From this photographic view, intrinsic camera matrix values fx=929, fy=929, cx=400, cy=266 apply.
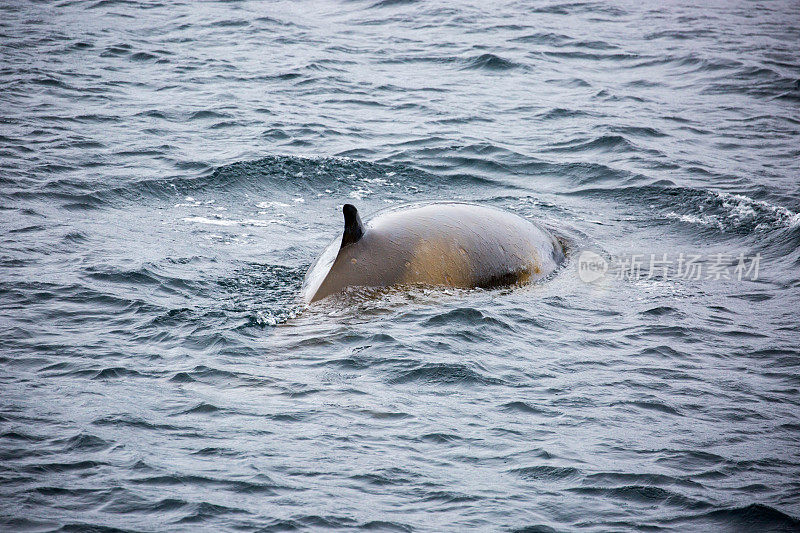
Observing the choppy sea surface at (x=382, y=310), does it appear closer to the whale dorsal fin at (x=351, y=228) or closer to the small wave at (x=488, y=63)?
the small wave at (x=488, y=63)

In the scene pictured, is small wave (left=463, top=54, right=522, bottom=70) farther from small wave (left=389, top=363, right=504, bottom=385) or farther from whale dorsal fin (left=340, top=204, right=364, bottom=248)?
small wave (left=389, top=363, right=504, bottom=385)

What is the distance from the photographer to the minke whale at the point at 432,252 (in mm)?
8719

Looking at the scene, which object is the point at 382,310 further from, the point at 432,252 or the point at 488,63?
the point at 488,63

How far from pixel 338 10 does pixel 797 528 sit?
22.4 m

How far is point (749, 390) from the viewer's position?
7871mm

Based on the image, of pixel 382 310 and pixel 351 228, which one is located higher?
pixel 351 228

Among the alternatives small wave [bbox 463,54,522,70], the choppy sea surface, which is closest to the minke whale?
the choppy sea surface

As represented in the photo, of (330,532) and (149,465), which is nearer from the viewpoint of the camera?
(330,532)

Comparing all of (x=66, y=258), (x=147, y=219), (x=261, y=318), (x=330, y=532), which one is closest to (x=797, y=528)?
(x=330, y=532)

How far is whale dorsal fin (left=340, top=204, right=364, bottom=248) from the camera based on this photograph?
28.1 ft

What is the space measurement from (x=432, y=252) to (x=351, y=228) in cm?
86

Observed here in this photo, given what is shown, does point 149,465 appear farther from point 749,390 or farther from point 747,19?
point 747,19

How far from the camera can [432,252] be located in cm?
899

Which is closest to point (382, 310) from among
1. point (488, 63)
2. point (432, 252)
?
point (432, 252)
